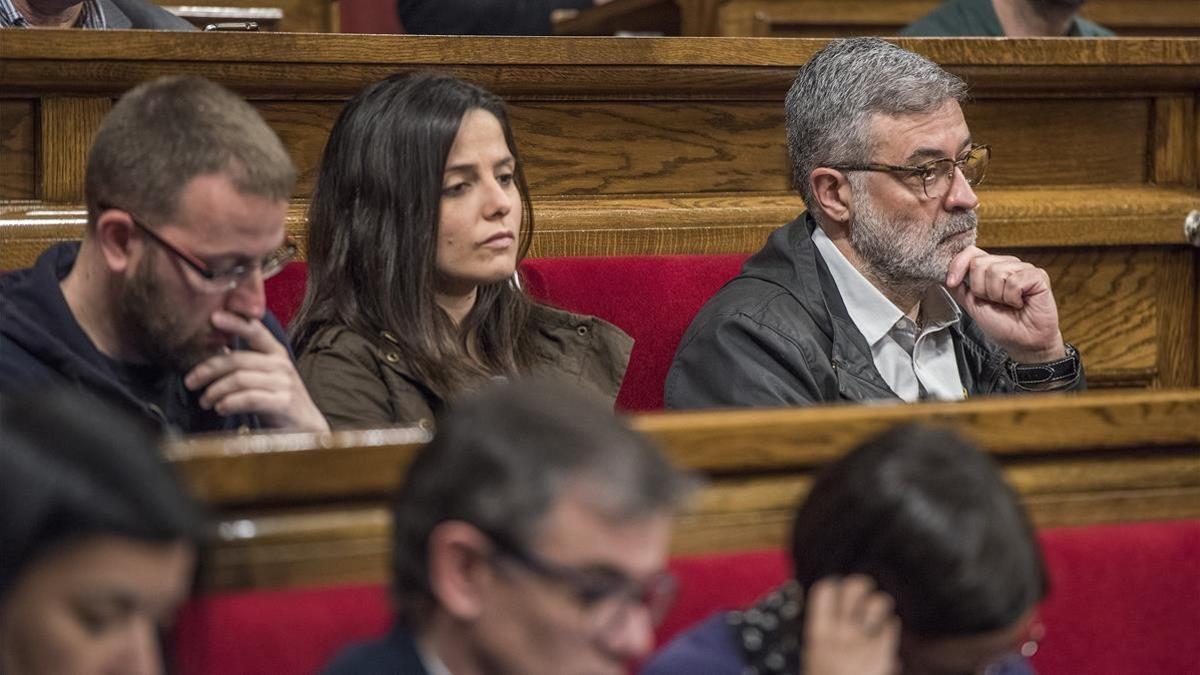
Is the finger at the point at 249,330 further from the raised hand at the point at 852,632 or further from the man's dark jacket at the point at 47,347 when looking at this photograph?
the raised hand at the point at 852,632

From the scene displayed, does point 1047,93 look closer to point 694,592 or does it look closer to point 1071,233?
point 1071,233

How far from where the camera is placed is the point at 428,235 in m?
Result: 1.53

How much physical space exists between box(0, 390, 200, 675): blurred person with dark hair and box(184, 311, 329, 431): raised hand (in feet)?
1.55

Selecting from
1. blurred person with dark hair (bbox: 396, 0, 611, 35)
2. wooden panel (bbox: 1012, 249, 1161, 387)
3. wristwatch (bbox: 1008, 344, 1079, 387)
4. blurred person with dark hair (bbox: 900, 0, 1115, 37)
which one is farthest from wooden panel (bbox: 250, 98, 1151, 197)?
blurred person with dark hair (bbox: 396, 0, 611, 35)

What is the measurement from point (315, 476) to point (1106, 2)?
2.51 metres

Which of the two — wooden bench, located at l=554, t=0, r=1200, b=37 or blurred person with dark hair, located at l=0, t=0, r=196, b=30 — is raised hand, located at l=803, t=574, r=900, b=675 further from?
wooden bench, located at l=554, t=0, r=1200, b=37

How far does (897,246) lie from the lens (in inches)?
66.9

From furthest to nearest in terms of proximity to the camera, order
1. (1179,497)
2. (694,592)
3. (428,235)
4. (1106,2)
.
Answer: (1106,2) < (428,235) < (1179,497) < (694,592)

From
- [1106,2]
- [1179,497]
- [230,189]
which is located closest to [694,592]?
[1179,497]

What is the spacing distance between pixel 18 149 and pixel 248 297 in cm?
57

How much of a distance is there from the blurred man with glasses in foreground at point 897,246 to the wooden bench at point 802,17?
44.1 inches

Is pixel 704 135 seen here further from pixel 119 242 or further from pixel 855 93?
pixel 119 242

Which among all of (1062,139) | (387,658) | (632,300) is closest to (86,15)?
(632,300)

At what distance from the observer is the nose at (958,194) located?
1.70 meters
